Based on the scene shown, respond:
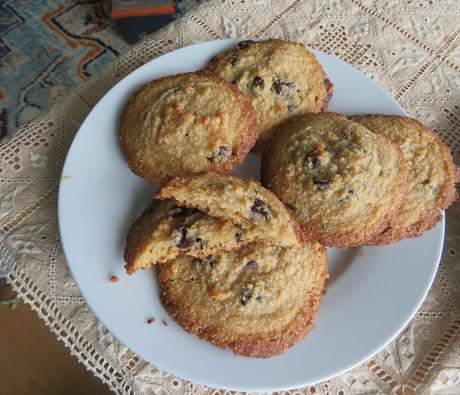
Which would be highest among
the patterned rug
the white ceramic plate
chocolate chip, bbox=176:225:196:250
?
chocolate chip, bbox=176:225:196:250

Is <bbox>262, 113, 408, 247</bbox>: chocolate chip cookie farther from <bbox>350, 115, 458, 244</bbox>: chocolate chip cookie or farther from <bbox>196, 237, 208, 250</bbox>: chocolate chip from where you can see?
<bbox>196, 237, 208, 250</bbox>: chocolate chip

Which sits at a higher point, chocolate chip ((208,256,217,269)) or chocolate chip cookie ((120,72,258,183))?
chocolate chip cookie ((120,72,258,183))

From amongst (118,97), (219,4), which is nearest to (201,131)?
(118,97)

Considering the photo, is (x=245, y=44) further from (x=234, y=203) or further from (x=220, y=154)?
(x=234, y=203)

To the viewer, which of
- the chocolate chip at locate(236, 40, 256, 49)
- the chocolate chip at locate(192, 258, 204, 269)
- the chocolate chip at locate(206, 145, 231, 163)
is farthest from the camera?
the chocolate chip at locate(236, 40, 256, 49)

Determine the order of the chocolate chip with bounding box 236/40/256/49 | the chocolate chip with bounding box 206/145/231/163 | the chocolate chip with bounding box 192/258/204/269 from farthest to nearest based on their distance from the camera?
1. the chocolate chip with bounding box 236/40/256/49
2. the chocolate chip with bounding box 206/145/231/163
3. the chocolate chip with bounding box 192/258/204/269

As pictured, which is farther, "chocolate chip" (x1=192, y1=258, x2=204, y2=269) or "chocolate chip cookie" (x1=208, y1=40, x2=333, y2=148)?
"chocolate chip cookie" (x1=208, y1=40, x2=333, y2=148)

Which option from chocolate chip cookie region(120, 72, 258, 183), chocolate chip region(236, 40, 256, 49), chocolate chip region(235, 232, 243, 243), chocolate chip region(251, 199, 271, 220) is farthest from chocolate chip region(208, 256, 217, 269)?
chocolate chip region(236, 40, 256, 49)
